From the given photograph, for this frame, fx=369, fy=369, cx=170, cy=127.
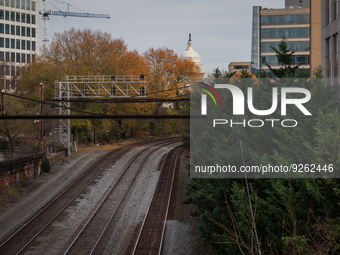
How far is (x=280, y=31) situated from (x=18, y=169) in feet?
145

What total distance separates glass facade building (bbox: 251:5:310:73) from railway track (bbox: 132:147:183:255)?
3410 centimetres

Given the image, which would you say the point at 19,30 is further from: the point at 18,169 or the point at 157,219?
the point at 157,219

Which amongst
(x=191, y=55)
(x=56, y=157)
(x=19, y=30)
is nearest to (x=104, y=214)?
(x=56, y=157)

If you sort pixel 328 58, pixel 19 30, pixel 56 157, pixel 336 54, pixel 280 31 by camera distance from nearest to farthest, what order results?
pixel 336 54 → pixel 328 58 → pixel 56 157 → pixel 280 31 → pixel 19 30

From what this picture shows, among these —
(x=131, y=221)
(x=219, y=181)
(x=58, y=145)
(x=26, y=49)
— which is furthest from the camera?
(x=26, y=49)

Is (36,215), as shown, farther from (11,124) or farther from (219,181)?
(11,124)

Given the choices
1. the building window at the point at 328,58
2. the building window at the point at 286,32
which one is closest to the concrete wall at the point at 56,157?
the building window at the point at 328,58

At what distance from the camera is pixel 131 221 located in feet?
58.4

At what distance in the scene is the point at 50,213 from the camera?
Result: 61.6ft

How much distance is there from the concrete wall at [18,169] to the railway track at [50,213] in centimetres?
320

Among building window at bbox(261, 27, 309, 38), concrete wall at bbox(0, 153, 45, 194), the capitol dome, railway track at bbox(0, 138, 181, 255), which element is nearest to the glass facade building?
building window at bbox(261, 27, 309, 38)

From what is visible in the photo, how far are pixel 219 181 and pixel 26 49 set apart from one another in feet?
229

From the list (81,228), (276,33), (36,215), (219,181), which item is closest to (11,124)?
(36,215)

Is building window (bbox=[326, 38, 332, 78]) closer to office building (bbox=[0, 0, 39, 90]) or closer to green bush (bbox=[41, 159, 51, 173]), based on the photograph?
green bush (bbox=[41, 159, 51, 173])
